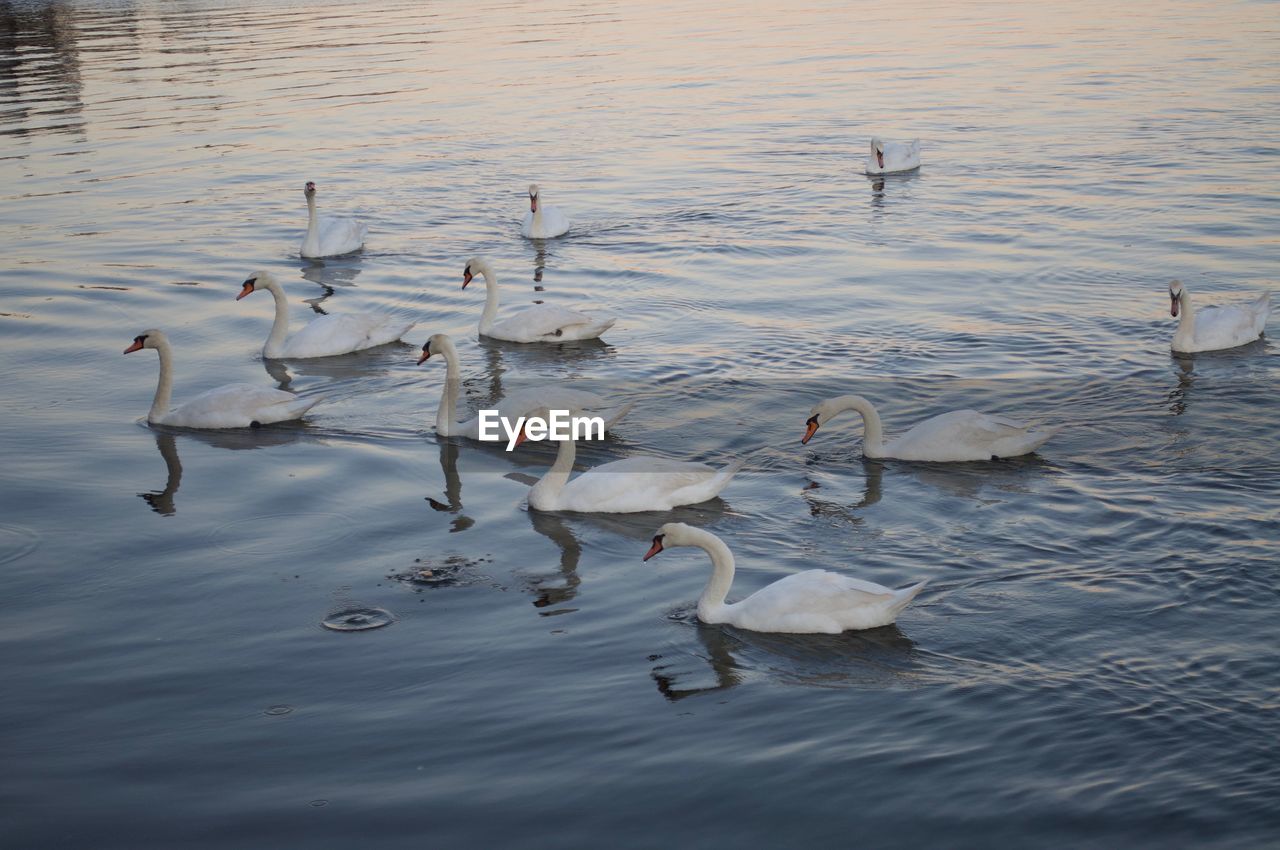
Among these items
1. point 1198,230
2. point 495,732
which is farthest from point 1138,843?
point 1198,230

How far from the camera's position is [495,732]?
834 cm

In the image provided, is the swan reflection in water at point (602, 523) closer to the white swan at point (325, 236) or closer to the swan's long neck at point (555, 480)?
the swan's long neck at point (555, 480)

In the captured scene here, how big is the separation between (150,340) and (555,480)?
5418 millimetres

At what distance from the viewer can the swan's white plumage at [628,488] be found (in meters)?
11.9

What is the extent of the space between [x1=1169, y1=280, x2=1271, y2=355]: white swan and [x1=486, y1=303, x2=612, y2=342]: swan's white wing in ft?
21.8

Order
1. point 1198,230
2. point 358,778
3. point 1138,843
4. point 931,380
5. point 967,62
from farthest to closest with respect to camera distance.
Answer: point 967,62, point 1198,230, point 931,380, point 358,778, point 1138,843

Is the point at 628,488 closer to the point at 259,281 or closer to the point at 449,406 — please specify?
the point at 449,406

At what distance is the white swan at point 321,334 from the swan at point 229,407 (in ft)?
7.87

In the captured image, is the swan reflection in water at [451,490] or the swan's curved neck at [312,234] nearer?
the swan reflection in water at [451,490]

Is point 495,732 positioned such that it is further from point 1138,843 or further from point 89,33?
point 89,33

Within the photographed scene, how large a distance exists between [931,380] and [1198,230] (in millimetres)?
8212

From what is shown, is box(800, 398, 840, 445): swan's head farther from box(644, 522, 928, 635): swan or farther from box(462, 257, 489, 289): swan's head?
box(462, 257, 489, 289): swan's head

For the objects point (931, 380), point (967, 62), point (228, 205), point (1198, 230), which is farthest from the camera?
point (967, 62)

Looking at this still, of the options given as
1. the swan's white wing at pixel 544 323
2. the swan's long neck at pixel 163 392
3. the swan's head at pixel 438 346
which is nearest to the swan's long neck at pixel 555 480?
the swan's head at pixel 438 346
